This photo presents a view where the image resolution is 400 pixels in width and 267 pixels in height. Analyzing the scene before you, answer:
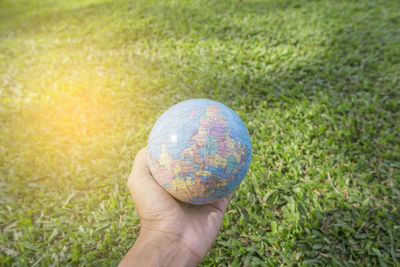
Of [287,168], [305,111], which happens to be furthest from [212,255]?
[305,111]

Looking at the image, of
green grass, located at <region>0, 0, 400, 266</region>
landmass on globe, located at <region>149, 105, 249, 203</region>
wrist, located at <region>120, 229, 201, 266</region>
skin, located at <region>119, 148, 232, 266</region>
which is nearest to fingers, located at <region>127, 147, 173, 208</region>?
skin, located at <region>119, 148, 232, 266</region>

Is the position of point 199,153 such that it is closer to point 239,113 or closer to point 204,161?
point 204,161

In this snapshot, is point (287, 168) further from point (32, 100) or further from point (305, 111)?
point (32, 100)

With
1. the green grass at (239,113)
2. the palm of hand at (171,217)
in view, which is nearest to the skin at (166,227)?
the palm of hand at (171,217)

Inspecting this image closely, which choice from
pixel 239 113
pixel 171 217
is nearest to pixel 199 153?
pixel 171 217

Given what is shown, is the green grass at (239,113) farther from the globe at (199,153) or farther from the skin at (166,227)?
the globe at (199,153)

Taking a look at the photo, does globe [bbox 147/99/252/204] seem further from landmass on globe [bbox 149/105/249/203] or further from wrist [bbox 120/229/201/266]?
wrist [bbox 120/229/201/266]

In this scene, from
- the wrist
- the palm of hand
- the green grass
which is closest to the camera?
the wrist
